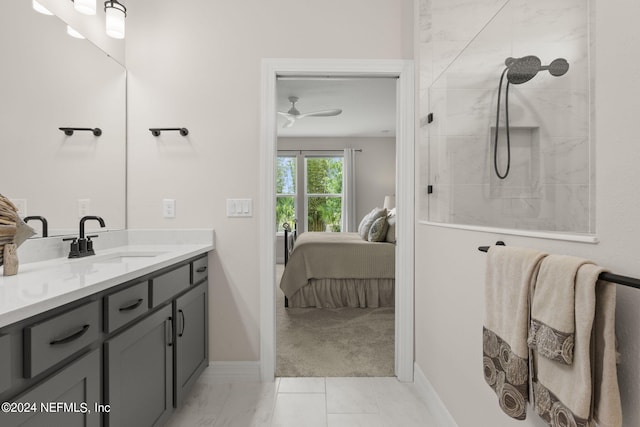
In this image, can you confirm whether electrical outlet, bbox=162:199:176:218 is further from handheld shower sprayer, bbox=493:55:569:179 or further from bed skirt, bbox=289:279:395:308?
handheld shower sprayer, bbox=493:55:569:179

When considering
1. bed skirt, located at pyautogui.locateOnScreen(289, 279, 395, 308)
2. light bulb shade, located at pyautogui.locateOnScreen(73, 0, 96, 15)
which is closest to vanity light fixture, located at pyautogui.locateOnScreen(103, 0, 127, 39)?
light bulb shade, located at pyautogui.locateOnScreen(73, 0, 96, 15)

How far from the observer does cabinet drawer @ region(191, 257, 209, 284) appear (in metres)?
1.88

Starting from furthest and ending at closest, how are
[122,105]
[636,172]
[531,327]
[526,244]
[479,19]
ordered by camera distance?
1. [122,105]
2. [479,19]
3. [526,244]
4. [531,327]
5. [636,172]

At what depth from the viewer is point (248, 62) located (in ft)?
6.99

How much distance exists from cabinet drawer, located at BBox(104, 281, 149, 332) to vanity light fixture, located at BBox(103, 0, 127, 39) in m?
1.56

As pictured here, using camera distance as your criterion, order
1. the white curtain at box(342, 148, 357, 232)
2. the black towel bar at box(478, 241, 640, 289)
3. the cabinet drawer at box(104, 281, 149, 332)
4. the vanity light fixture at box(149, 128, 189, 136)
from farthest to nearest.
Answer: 1. the white curtain at box(342, 148, 357, 232)
2. the vanity light fixture at box(149, 128, 189, 136)
3. the cabinet drawer at box(104, 281, 149, 332)
4. the black towel bar at box(478, 241, 640, 289)

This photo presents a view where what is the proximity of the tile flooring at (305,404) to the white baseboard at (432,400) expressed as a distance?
39 mm

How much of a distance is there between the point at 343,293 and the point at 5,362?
3038 mm

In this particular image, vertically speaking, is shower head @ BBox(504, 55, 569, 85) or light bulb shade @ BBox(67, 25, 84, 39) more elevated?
light bulb shade @ BBox(67, 25, 84, 39)

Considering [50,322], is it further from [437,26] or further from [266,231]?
[437,26]

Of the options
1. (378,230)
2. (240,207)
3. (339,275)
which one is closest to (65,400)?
(240,207)

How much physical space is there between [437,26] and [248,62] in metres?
1.24

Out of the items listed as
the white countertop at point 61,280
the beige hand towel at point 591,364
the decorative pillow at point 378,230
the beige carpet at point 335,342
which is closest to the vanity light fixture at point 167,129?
the white countertop at point 61,280

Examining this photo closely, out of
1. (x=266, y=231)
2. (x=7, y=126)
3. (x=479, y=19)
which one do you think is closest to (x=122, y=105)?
(x=7, y=126)
